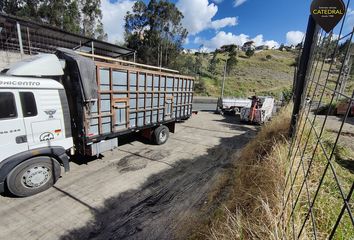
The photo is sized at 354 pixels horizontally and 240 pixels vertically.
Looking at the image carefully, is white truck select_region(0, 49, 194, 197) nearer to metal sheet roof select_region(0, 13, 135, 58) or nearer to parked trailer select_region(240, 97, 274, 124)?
parked trailer select_region(240, 97, 274, 124)

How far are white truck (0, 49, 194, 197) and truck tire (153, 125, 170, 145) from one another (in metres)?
1.35

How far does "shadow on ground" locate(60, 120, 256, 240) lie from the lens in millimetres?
3551

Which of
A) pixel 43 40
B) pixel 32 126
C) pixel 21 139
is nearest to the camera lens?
pixel 21 139

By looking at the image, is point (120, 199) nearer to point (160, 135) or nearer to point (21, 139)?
point (21, 139)

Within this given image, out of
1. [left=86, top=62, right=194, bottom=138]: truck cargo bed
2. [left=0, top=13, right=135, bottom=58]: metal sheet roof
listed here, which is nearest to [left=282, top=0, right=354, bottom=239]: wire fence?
[left=86, top=62, right=194, bottom=138]: truck cargo bed

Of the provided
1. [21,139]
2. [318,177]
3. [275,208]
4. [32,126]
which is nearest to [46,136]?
[32,126]

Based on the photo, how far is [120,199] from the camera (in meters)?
4.51

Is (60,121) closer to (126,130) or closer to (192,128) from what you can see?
(126,130)

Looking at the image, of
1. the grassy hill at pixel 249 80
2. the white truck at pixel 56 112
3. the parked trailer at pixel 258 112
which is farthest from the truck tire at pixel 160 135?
the grassy hill at pixel 249 80

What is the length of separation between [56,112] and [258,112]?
1216 cm

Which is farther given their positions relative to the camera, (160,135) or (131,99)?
(160,135)

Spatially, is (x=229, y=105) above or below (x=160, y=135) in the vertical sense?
above

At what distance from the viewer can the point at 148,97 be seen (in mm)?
7402

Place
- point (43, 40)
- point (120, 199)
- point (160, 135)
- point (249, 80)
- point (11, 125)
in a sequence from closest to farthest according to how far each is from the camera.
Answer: point (11, 125) → point (120, 199) → point (160, 135) → point (43, 40) → point (249, 80)
